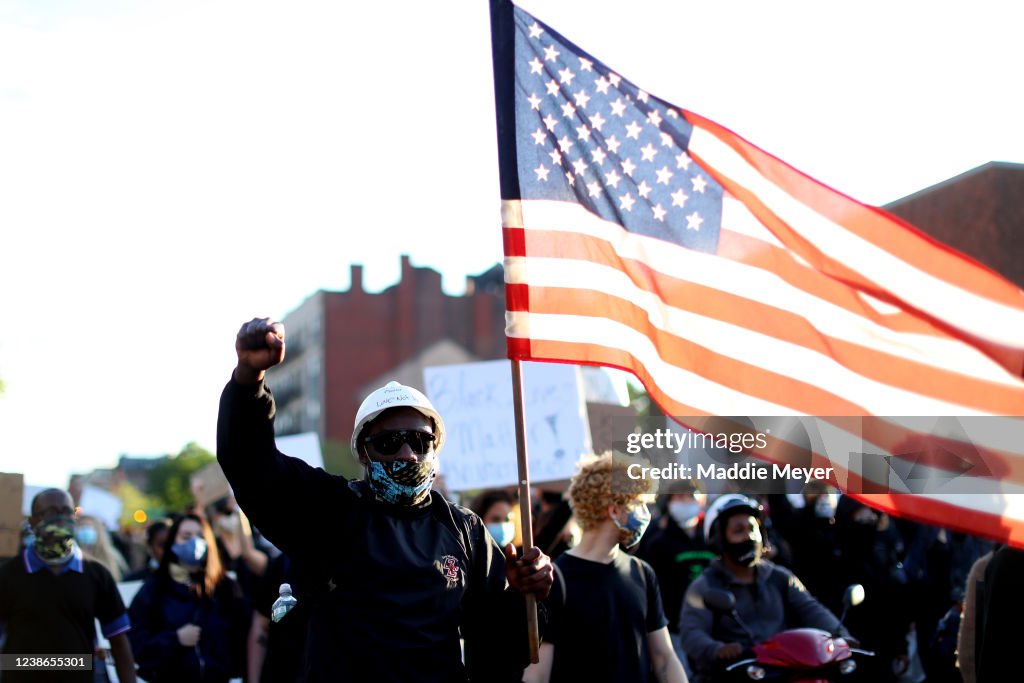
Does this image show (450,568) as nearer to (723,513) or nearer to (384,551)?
(384,551)

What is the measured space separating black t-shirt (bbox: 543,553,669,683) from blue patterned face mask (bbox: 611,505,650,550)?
0.30 meters

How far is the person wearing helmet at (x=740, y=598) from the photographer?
710 centimetres

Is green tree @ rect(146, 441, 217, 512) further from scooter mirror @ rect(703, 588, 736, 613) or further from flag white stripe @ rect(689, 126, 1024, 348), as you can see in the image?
flag white stripe @ rect(689, 126, 1024, 348)

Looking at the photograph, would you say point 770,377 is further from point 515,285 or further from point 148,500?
point 148,500

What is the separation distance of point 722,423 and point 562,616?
1451 mm

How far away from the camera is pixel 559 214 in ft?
15.9

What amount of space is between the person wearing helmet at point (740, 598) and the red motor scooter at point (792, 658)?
13 centimetres

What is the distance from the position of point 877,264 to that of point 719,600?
9.29ft

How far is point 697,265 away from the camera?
15.8 feet

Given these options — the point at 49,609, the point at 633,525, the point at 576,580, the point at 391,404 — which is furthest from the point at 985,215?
the point at 391,404

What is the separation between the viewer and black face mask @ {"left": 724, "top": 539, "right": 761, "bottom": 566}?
7492 millimetres

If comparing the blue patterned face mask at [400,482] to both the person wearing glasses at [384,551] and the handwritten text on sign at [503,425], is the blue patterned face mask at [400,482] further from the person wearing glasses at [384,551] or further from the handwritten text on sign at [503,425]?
the handwritten text on sign at [503,425]

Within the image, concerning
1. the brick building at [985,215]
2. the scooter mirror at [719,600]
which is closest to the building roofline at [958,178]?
the brick building at [985,215]


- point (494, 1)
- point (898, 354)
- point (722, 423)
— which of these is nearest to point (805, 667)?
point (722, 423)
